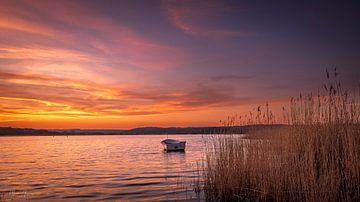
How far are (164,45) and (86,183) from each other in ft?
33.6

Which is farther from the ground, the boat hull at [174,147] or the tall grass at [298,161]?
the tall grass at [298,161]

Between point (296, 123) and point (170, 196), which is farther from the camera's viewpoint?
point (170, 196)

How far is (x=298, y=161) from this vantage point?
22.3ft

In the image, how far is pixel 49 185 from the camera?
13.7 m

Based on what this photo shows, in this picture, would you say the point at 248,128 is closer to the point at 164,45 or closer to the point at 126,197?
the point at 126,197

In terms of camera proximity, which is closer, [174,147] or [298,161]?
[298,161]

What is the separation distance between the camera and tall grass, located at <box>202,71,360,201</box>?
6.38m

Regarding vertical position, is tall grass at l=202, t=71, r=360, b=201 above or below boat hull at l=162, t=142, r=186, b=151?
above

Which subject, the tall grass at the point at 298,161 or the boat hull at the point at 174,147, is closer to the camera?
the tall grass at the point at 298,161

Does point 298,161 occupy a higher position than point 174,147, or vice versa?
point 298,161

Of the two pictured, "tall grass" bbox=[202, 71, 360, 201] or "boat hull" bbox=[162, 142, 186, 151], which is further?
"boat hull" bbox=[162, 142, 186, 151]

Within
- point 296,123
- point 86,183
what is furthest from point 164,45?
point 296,123

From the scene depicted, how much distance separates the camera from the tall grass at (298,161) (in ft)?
20.9

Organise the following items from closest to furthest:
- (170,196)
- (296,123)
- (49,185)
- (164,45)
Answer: (296,123)
(170,196)
(49,185)
(164,45)
